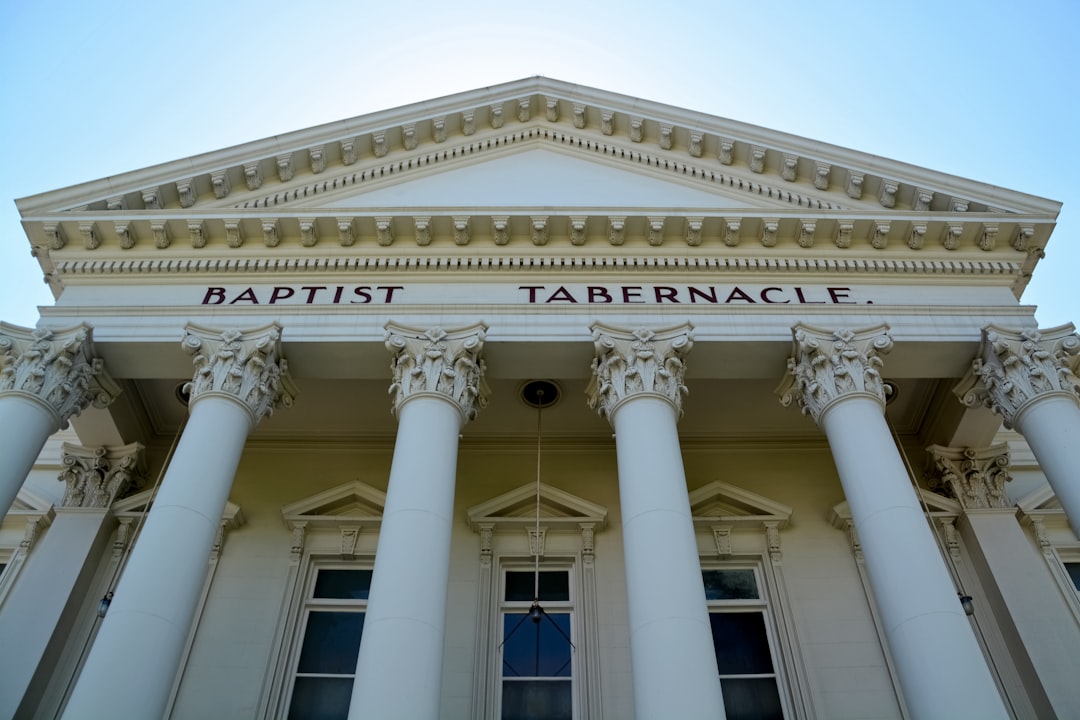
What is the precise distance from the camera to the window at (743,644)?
1338cm

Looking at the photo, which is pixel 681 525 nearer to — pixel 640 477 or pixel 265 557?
pixel 640 477

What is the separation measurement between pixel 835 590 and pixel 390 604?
845cm

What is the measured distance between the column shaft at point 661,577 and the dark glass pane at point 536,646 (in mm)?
3892

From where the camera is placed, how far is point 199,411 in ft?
40.0

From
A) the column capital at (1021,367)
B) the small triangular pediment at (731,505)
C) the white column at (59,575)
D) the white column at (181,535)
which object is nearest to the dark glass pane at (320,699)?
the white column at (181,535)

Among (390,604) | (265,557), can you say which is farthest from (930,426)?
(265,557)

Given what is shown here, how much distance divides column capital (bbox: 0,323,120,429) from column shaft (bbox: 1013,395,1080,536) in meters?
14.5

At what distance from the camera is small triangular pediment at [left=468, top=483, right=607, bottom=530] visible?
15.3 m

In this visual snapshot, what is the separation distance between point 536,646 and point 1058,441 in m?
8.56

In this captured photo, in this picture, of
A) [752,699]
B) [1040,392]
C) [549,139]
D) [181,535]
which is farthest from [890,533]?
[549,139]

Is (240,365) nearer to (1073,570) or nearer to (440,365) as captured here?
(440,365)

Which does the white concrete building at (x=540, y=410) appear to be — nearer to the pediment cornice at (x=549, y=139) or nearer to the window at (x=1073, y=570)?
the pediment cornice at (x=549, y=139)

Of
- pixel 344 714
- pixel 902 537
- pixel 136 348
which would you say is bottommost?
pixel 344 714

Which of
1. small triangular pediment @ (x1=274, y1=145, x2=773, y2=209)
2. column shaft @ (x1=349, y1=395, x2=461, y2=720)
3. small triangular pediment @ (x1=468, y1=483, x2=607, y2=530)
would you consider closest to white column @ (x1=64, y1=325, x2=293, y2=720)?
column shaft @ (x1=349, y1=395, x2=461, y2=720)
